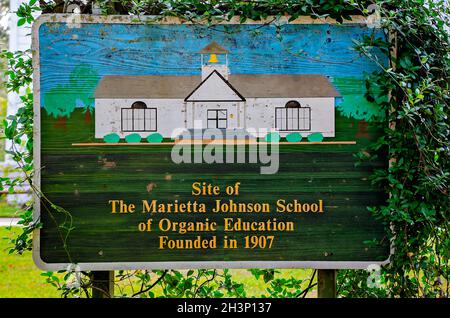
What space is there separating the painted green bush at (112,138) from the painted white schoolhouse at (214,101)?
0.02 meters

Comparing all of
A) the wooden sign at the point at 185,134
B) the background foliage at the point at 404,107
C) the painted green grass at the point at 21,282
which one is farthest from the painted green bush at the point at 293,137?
the painted green grass at the point at 21,282

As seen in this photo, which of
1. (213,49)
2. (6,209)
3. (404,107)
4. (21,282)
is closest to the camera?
(404,107)

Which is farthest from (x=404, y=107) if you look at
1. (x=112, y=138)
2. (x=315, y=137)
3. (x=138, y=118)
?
(x=112, y=138)

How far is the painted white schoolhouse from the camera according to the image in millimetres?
2867

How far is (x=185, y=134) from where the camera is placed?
288cm

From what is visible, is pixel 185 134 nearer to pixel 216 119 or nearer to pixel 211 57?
pixel 216 119

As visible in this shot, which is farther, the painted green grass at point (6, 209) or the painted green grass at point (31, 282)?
the painted green grass at point (6, 209)

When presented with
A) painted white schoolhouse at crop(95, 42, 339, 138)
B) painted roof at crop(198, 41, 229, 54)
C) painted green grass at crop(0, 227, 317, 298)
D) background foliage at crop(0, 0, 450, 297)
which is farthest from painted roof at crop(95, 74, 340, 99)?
painted green grass at crop(0, 227, 317, 298)

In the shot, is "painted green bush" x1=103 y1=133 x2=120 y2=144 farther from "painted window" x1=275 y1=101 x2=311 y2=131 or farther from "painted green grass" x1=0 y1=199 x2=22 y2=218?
"painted green grass" x1=0 y1=199 x2=22 y2=218

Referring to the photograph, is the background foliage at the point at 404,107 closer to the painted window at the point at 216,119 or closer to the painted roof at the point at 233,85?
the painted roof at the point at 233,85

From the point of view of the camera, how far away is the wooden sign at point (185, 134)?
2859mm

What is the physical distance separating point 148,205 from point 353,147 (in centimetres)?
110

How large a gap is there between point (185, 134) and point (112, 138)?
1.23ft
